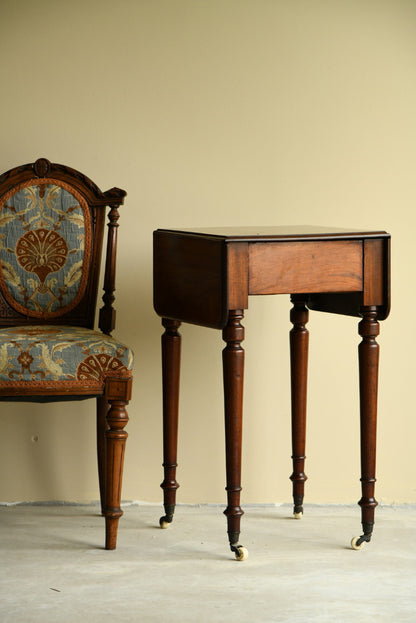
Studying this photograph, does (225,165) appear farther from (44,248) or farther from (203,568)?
(203,568)

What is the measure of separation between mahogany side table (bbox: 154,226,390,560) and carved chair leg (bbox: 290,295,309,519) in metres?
0.18

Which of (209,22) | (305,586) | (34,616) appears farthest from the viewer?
(209,22)

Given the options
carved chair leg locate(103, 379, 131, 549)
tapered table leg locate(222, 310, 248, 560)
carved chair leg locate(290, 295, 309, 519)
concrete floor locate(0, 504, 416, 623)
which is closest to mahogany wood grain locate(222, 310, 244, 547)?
tapered table leg locate(222, 310, 248, 560)

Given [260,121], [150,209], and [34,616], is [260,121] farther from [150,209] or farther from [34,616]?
[34,616]

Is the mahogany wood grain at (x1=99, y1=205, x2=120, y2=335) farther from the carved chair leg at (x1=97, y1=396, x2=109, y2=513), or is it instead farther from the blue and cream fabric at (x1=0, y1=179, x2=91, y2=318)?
the carved chair leg at (x1=97, y1=396, x2=109, y2=513)

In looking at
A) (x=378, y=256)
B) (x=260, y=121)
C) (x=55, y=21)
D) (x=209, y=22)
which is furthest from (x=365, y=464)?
(x=55, y=21)

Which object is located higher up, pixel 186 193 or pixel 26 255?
pixel 186 193

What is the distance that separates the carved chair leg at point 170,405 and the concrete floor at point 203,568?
3.7 inches

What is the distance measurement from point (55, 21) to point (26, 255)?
800 mm

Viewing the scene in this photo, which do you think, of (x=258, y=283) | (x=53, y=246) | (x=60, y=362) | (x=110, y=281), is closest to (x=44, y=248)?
(x=53, y=246)

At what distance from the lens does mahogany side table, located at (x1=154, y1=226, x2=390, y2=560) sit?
218 centimetres

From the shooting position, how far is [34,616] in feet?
6.17

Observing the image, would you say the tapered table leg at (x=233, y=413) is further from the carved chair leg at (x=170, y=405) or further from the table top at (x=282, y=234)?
the carved chair leg at (x=170, y=405)

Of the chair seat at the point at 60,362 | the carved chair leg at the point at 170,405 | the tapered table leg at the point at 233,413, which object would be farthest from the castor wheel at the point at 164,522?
the chair seat at the point at 60,362
